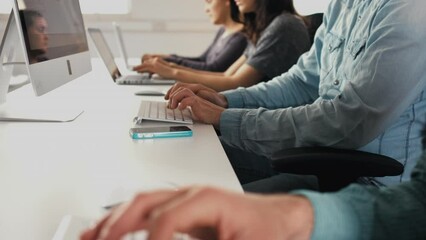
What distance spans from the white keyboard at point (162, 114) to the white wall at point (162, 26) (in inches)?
115

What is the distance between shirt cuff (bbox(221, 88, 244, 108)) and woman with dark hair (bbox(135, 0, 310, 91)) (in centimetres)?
43

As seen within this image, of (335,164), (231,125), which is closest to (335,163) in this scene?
(335,164)

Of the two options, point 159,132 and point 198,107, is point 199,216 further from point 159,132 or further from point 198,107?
point 198,107

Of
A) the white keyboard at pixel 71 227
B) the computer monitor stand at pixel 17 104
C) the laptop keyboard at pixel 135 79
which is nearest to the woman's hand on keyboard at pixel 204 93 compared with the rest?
the computer monitor stand at pixel 17 104

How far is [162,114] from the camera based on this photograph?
108 centimetres

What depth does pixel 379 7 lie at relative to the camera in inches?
36.9

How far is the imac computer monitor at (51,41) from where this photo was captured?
1030 mm

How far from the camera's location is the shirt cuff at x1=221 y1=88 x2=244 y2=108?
133cm

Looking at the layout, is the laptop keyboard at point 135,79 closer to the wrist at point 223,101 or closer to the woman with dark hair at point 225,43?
the woman with dark hair at point 225,43

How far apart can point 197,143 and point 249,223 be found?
20.5 inches

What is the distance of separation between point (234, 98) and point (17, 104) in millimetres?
658

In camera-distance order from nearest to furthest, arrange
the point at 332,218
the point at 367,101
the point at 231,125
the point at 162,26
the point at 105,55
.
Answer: the point at 332,218, the point at 367,101, the point at 231,125, the point at 105,55, the point at 162,26

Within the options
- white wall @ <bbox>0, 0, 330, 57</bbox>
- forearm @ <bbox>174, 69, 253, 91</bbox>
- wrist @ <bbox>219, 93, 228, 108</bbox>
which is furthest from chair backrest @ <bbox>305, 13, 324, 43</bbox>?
white wall @ <bbox>0, 0, 330, 57</bbox>

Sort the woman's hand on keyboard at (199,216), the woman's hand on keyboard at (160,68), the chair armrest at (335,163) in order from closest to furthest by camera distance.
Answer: the woman's hand on keyboard at (199,216)
the chair armrest at (335,163)
the woman's hand on keyboard at (160,68)
